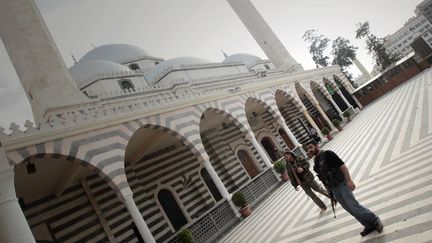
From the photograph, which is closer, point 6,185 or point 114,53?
point 6,185

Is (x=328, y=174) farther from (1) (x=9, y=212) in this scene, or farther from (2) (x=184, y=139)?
(2) (x=184, y=139)

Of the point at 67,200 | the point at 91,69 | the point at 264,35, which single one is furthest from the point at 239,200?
the point at 264,35

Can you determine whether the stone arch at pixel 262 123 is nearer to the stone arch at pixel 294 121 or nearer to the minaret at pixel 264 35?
the stone arch at pixel 294 121

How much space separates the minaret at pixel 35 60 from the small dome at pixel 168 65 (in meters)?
11.7

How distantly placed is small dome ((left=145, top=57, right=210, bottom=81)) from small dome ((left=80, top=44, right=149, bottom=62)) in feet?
12.8

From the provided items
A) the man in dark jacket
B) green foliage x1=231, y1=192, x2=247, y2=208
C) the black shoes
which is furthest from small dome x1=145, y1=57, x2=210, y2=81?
the black shoes

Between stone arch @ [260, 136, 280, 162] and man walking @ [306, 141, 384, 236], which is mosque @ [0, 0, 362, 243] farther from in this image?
man walking @ [306, 141, 384, 236]

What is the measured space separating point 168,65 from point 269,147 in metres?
12.4

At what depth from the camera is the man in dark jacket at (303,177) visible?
741cm

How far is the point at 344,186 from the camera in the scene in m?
4.76

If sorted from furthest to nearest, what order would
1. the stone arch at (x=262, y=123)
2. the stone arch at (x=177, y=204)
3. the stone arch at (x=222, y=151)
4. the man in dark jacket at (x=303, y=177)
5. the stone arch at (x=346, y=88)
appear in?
the stone arch at (x=346, y=88), the stone arch at (x=262, y=123), the stone arch at (x=222, y=151), the stone arch at (x=177, y=204), the man in dark jacket at (x=303, y=177)

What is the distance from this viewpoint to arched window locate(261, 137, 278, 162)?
24.2m

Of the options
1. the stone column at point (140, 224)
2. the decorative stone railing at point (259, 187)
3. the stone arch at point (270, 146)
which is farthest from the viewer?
the stone arch at point (270, 146)

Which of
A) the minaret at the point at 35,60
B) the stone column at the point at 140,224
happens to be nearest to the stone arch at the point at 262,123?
the minaret at the point at 35,60
